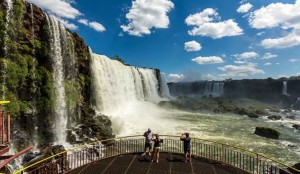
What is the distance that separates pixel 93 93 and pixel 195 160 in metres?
25.1

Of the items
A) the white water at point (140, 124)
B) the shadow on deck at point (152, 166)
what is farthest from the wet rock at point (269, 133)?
the shadow on deck at point (152, 166)

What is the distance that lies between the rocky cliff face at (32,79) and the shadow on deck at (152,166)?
42.1ft

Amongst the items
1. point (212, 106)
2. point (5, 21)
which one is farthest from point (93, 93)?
point (212, 106)

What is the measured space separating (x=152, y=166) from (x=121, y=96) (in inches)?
1313

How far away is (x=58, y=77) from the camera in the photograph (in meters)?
30.1

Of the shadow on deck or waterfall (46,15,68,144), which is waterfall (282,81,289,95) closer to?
waterfall (46,15,68,144)

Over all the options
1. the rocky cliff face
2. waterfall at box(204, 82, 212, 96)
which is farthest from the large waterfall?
waterfall at box(204, 82, 212, 96)

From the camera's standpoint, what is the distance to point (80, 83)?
3528 centimetres

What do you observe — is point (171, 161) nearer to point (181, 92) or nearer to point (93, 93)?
point (93, 93)

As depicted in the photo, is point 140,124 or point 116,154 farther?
point 140,124

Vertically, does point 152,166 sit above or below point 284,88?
below

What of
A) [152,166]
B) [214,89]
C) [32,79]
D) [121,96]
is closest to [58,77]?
[32,79]

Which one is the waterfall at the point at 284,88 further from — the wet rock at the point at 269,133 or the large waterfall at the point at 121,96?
the wet rock at the point at 269,133

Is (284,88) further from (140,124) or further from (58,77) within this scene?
(58,77)
